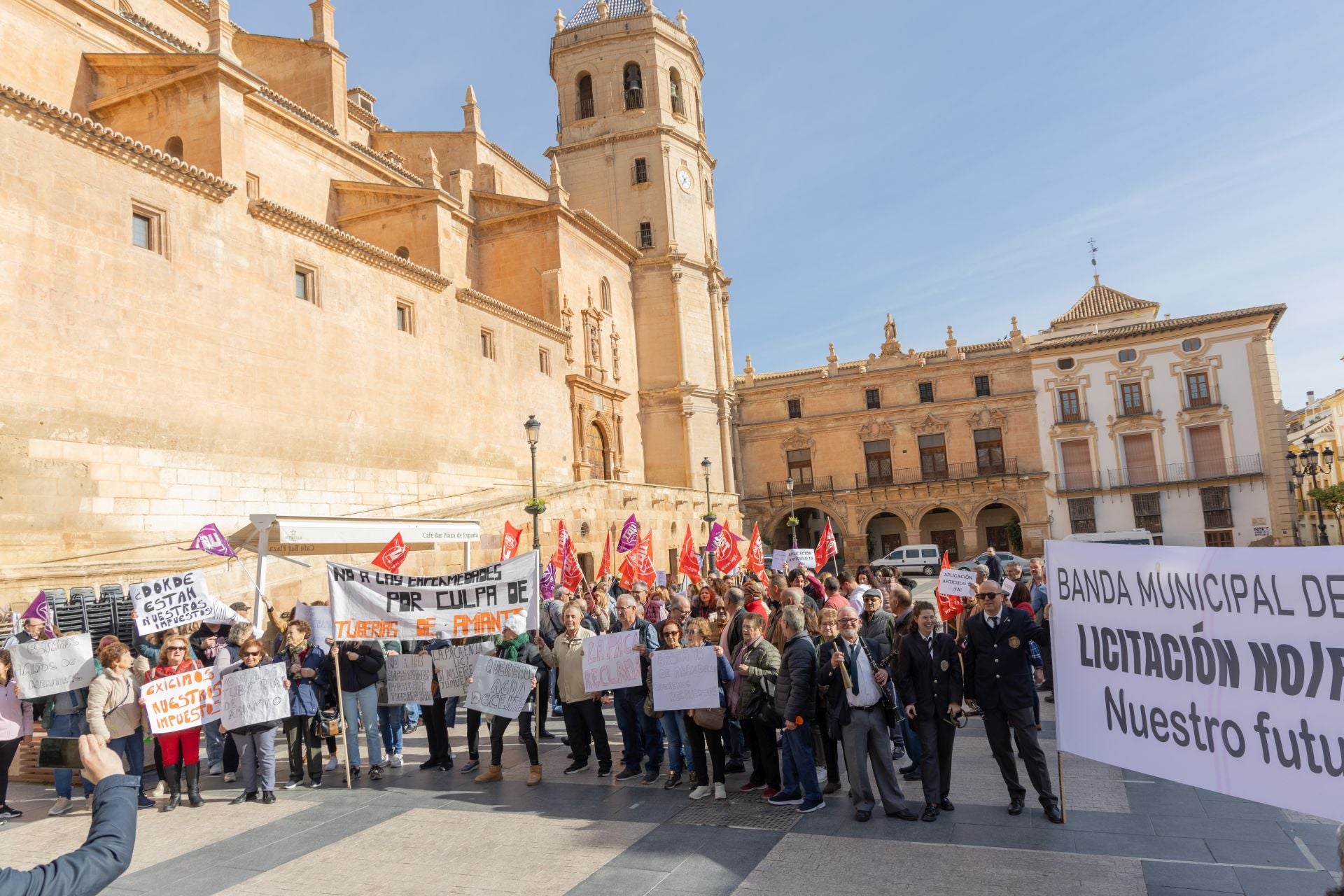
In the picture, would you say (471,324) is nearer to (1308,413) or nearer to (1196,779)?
(1196,779)

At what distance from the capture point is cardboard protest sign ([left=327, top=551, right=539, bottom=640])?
8906 millimetres

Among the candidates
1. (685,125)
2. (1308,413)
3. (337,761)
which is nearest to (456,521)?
(337,761)

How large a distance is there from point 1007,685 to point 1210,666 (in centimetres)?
201

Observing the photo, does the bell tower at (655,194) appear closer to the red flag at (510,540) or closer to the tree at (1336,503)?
the red flag at (510,540)

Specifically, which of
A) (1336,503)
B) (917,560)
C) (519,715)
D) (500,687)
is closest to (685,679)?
(519,715)

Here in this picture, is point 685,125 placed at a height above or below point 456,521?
above

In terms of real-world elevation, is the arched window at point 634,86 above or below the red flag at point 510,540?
above

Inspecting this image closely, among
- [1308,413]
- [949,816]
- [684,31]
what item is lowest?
[949,816]

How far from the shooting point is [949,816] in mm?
6688

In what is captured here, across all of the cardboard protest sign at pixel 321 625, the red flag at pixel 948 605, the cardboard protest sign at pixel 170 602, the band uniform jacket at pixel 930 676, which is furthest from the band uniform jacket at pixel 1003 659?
the cardboard protest sign at pixel 170 602

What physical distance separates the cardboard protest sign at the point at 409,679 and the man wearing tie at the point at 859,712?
4334 millimetres

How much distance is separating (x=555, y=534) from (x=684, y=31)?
30.0 m

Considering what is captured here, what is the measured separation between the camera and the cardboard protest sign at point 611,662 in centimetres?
846

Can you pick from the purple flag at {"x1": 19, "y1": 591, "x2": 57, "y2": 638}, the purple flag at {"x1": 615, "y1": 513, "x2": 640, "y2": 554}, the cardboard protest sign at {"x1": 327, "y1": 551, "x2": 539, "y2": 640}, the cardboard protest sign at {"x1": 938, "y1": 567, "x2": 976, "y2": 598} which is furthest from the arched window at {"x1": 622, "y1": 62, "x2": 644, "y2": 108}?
the cardboard protest sign at {"x1": 327, "y1": 551, "x2": 539, "y2": 640}
